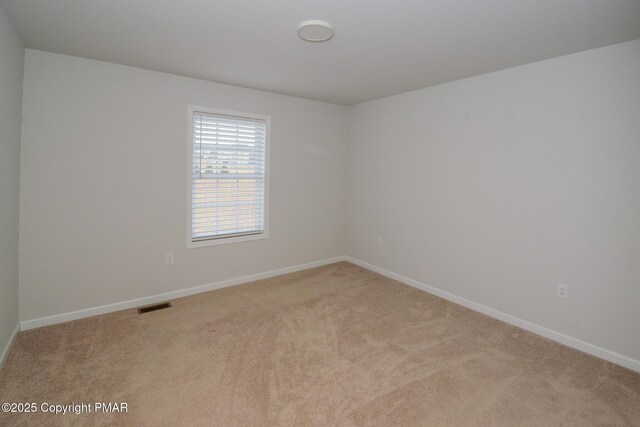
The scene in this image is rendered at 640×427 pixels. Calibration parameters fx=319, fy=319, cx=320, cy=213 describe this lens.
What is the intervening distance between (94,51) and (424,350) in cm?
363

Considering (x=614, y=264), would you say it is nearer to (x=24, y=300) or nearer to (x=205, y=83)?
(x=205, y=83)

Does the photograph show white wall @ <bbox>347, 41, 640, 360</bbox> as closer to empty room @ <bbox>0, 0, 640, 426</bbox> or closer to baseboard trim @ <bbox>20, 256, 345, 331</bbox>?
empty room @ <bbox>0, 0, 640, 426</bbox>

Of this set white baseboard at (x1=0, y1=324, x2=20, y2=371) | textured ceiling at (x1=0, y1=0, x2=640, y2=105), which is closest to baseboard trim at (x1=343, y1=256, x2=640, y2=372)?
textured ceiling at (x1=0, y1=0, x2=640, y2=105)

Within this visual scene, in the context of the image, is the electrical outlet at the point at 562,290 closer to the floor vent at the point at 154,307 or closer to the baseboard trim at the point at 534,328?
the baseboard trim at the point at 534,328

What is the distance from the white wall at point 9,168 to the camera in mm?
2130

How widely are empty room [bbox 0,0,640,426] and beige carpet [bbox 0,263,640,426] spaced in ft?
0.06

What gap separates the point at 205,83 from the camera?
3451 millimetres

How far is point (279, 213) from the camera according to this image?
165 inches

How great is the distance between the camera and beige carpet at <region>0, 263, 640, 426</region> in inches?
72.7

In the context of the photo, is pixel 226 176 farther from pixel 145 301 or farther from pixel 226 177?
pixel 145 301

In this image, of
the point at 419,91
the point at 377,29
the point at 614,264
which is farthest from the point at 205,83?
the point at 614,264

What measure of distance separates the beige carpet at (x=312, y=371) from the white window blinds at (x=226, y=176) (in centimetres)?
99

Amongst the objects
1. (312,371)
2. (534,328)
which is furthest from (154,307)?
(534,328)

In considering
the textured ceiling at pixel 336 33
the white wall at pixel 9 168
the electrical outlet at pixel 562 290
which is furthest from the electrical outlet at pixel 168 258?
the electrical outlet at pixel 562 290
